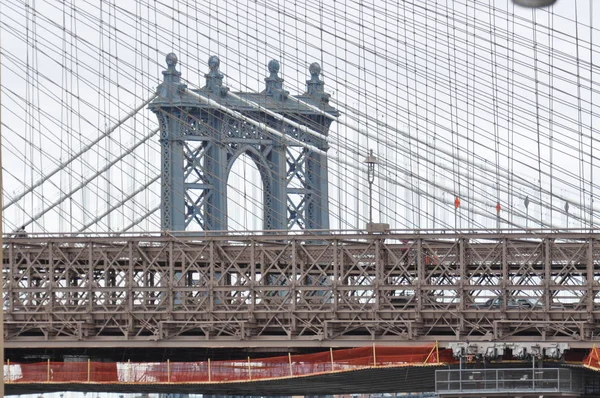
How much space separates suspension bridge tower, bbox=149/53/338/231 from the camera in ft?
263

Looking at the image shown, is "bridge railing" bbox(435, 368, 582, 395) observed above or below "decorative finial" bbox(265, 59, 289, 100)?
below

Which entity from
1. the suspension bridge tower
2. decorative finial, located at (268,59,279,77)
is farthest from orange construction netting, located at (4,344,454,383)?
decorative finial, located at (268,59,279,77)

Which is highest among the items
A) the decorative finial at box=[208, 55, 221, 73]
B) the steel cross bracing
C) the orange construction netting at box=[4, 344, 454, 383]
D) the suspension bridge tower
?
the decorative finial at box=[208, 55, 221, 73]

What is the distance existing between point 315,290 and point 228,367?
4073mm

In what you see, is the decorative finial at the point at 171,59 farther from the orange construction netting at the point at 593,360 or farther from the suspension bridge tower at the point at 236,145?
the orange construction netting at the point at 593,360

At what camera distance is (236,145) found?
290ft

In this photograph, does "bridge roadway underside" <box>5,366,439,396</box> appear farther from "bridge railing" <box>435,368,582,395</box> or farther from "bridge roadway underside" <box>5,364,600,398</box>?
"bridge railing" <box>435,368,582,395</box>

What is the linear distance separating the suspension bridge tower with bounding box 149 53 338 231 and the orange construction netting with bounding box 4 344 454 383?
98.1 ft

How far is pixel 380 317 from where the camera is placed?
4631cm

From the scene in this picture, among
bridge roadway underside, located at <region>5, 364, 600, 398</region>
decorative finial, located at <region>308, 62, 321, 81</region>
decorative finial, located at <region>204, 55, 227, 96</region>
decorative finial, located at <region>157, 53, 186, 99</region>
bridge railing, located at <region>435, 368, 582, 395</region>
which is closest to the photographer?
bridge railing, located at <region>435, 368, 582, 395</region>

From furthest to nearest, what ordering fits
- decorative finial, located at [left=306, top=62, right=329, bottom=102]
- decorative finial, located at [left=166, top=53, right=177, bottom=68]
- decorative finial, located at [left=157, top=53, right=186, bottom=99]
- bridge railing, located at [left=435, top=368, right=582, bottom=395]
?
decorative finial, located at [left=306, top=62, right=329, bottom=102]
decorative finial, located at [left=166, top=53, right=177, bottom=68]
decorative finial, located at [left=157, top=53, right=186, bottom=99]
bridge railing, located at [left=435, top=368, right=582, bottom=395]

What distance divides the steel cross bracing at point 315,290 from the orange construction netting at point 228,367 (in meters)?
0.65

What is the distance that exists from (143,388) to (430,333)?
10.8 meters

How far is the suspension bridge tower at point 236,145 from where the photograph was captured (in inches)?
3152
